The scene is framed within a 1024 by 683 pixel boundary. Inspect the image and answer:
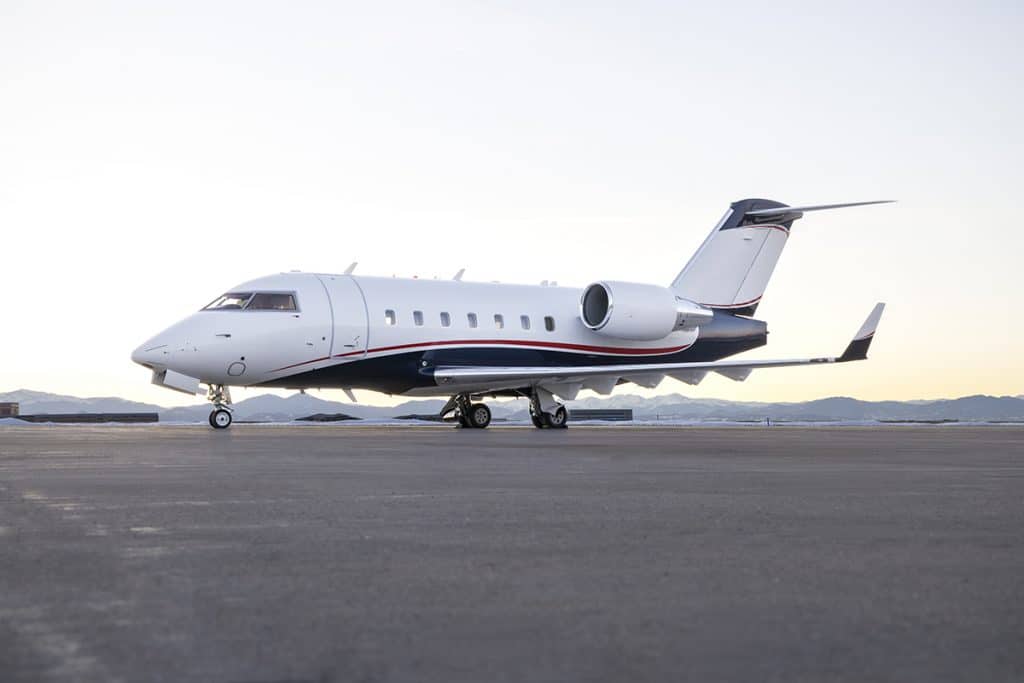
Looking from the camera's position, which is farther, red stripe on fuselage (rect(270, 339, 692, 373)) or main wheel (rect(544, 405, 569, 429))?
main wheel (rect(544, 405, 569, 429))

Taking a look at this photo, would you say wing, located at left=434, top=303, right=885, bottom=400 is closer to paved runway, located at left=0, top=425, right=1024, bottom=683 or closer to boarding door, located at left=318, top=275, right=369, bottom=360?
boarding door, located at left=318, top=275, right=369, bottom=360

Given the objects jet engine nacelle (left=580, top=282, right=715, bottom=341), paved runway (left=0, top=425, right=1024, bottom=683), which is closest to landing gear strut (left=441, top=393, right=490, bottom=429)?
jet engine nacelle (left=580, top=282, right=715, bottom=341)

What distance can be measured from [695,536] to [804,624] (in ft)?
7.66

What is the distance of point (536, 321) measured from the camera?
3038 cm

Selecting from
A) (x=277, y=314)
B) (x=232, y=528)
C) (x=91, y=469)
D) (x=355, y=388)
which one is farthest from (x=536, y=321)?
(x=232, y=528)

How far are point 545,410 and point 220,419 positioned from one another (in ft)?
27.3

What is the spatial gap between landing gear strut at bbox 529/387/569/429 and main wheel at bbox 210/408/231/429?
25.8 feet

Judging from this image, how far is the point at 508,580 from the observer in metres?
4.77

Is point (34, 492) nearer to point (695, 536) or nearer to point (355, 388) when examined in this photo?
point (695, 536)

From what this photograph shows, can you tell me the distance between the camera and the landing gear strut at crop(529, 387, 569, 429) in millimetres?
30141

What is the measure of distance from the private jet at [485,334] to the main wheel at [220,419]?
24mm

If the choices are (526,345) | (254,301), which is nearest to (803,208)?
(526,345)

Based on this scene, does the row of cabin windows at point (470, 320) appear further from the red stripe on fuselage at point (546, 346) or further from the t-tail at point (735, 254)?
the t-tail at point (735, 254)

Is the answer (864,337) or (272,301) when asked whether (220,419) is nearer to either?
(272,301)
